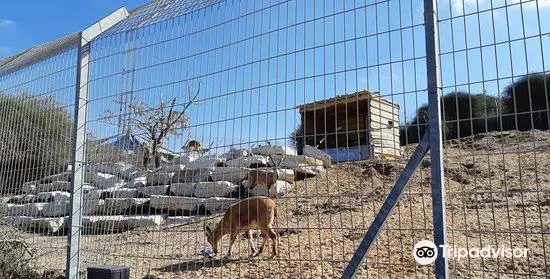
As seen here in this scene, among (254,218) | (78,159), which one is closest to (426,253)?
(254,218)

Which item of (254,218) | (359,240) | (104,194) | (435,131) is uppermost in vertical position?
(435,131)

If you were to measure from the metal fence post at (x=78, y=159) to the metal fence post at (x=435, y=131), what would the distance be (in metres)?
4.19

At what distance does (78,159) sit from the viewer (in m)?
5.76

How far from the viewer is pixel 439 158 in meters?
3.00

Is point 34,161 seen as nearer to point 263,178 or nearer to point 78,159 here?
point 78,159

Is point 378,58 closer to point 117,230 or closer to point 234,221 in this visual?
point 117,230

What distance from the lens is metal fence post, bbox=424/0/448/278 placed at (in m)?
2.96

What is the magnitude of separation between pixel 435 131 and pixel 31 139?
18.7 feet

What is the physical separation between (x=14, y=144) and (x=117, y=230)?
2.34 meters

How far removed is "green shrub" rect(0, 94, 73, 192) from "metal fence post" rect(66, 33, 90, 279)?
1.48 ft

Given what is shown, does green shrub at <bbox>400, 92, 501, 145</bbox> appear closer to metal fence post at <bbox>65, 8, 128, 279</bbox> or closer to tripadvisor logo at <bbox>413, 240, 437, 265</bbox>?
tripadvisor logo at <bbox>413, 240, 437, 265</bbox>

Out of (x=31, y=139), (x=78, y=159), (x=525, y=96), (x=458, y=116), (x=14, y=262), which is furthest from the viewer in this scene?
(x=31, y=139)

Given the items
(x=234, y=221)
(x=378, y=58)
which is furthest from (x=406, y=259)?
(x=378, y=58)

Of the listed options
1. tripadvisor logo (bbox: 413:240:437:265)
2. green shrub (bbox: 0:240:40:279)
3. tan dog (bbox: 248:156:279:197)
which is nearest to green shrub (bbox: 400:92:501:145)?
tripadvisor logo (bbox: 413:240:437:265)
